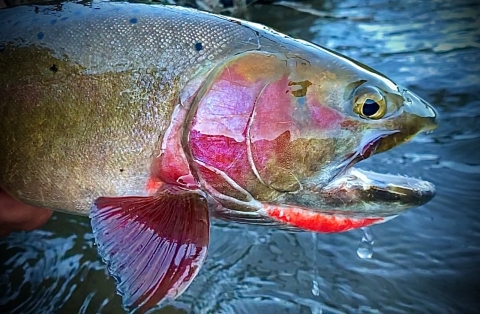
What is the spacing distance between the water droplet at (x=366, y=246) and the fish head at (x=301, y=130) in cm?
119

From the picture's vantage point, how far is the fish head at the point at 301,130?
5.08 feet

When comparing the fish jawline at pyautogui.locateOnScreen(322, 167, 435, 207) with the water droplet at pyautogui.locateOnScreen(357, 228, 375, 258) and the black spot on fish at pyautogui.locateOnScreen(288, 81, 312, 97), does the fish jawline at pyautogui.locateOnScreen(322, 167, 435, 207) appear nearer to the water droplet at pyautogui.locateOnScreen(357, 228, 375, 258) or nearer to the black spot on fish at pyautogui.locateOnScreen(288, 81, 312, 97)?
the black spot on fish at pyautogui.locateOnScreen(288, 81, 312, 97)

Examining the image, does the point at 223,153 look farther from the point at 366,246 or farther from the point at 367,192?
the point at 366,246

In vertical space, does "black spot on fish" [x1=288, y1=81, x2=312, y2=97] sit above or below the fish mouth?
above

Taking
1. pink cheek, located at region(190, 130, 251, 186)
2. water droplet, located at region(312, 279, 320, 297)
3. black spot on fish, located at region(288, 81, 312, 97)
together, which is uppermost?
black spot on fish, located at region(288, 81, 312, 97)

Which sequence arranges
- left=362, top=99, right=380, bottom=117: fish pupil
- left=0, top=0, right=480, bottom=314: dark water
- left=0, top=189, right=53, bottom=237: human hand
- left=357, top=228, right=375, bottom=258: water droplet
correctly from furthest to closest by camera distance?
left=357, top=228, right=375, bottom=258: water droplet → left=0, top=0, right=480, bottom=314: dark water → left=0, top=189, right=53, bottom=237: human hand → left=362, top=99, right=380, bottom=117: fish pupil

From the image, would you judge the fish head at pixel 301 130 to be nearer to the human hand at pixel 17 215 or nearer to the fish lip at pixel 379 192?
the fish lip at pixel 379 192

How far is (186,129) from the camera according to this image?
1607 mm

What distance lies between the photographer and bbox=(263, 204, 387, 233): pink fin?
1634mm

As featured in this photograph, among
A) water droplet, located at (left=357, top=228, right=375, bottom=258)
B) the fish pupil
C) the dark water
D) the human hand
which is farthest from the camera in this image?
water droplet, located at (left=357, top=228, right=375, bottom=258)

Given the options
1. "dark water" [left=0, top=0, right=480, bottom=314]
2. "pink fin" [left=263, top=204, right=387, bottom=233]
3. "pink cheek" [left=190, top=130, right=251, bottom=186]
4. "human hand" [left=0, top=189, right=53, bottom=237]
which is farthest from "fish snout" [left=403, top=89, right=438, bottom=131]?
"human hand" [left=0, top=189, right=53, bottom=237]

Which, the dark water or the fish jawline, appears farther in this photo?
the dark water

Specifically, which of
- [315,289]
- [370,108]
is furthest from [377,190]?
[315,289]

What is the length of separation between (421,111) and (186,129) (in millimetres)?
665
